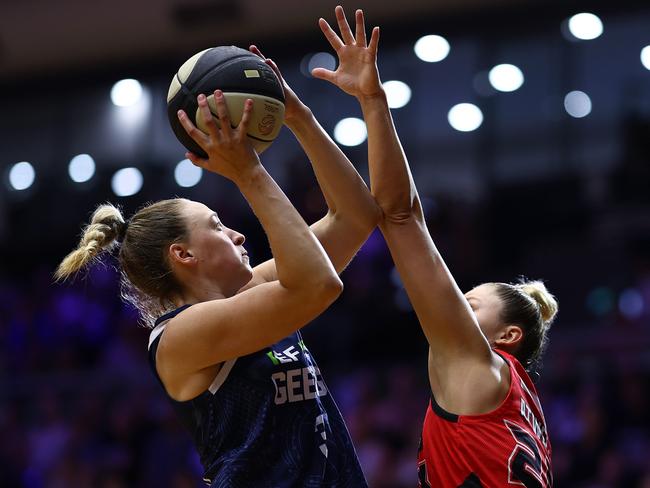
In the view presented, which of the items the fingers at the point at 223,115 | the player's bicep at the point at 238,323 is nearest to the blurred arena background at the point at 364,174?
the player's bicep at the point at 238,323

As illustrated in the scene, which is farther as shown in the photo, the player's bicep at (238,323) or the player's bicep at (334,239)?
the player's bicep at (334,239)

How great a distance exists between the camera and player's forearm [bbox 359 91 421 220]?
9.04ft

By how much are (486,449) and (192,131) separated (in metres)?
1.14

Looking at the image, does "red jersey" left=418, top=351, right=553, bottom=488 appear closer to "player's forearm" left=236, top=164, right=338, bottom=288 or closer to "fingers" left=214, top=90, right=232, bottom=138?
"player's forearm" left=236, top=164, right=338, bottom=288

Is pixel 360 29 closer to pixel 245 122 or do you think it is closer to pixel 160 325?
pixel 245 122

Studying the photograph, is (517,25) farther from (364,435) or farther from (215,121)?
(215,121)

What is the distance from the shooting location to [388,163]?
9.07 feet

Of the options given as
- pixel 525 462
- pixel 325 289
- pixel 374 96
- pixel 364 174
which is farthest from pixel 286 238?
pixel 364 174

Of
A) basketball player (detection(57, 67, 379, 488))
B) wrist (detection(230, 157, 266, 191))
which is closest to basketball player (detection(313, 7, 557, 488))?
basketball player (detection(57, 67, 379, 488))

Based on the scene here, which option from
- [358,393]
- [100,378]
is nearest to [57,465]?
[100,378]

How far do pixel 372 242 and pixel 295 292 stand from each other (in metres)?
5.71

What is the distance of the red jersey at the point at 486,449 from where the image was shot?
256 cm

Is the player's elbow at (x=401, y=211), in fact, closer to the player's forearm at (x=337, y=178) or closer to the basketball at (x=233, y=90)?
the player's forearm at (x=337, y=178)

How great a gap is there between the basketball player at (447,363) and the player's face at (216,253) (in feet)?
1.48
